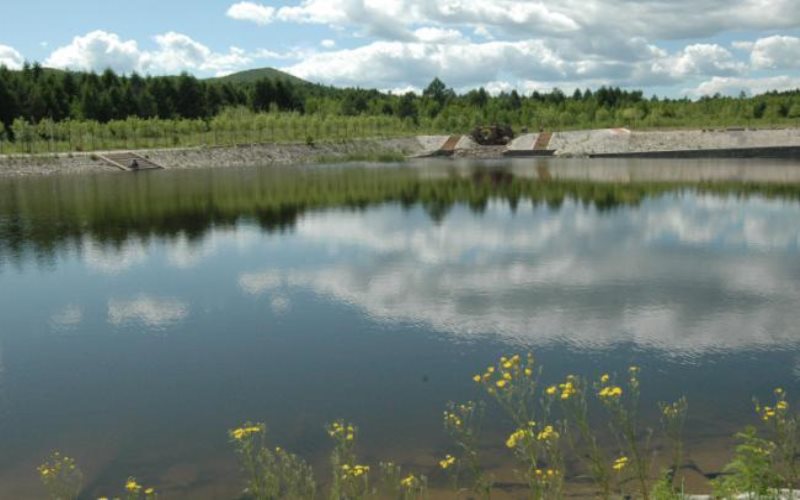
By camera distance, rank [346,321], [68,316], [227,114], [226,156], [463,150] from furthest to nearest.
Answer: [227,114] < [463,150] < [226,156] < [68,316] < [346,321]

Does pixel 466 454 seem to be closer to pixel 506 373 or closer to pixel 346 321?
pixel 506 373

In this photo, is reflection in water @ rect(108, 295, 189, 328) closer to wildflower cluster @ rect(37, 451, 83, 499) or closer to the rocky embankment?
wildflower cluster @ rect(37, 451, 83, 499)

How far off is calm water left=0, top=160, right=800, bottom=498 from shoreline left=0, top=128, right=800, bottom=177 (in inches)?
1753

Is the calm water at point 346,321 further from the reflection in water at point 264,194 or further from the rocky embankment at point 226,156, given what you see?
the rocky embankment at point 226,156

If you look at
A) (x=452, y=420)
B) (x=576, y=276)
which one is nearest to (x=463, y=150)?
(x=576, y=276)

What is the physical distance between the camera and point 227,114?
120188 millimetres

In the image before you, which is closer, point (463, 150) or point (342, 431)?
point (342, 431)

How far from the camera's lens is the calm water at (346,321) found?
43.9ft

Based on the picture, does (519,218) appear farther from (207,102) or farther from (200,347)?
(207,102)

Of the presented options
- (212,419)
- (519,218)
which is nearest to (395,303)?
(212,419)

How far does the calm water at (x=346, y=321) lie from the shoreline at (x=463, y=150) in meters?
44.5

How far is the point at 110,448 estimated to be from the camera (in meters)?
12.9

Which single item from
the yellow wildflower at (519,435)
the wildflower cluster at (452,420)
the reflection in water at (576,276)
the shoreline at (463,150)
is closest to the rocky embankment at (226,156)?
the shoreline at (463,150)

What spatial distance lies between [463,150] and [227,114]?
142ft
